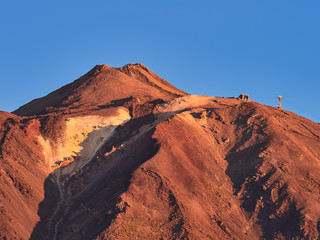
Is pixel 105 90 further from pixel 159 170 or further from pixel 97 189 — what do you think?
pixel 159 170

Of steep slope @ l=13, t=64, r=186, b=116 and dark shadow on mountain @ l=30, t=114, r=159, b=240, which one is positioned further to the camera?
steep slope @ l=13, t=64, r=186, b=116

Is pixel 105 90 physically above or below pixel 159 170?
above

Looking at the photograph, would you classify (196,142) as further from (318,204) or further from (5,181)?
(5,181)

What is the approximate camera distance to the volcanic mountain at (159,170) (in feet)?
232

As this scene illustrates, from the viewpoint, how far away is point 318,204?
2938 inches

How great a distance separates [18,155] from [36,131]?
5.74m

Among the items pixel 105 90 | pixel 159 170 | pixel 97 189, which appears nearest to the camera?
pixel 159 170

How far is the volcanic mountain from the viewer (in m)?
70.8

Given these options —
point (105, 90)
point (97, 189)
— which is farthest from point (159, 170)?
point (105, 90)

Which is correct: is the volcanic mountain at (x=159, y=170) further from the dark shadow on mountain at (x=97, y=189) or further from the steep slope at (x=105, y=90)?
the steep slope at (x=105, y=90)

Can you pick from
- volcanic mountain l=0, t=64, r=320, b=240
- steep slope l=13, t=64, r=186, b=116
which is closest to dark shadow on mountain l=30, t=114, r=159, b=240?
volcanic mountain l=0, t=64, r=320, b=240

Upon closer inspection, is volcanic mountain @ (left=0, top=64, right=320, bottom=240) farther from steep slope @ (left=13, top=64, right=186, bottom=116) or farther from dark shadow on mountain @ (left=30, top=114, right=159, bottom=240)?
steep slope @ (left=13, top=64, right=186, bottom=116)

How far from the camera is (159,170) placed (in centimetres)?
7456

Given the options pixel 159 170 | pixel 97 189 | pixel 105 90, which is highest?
pixel 105 90
